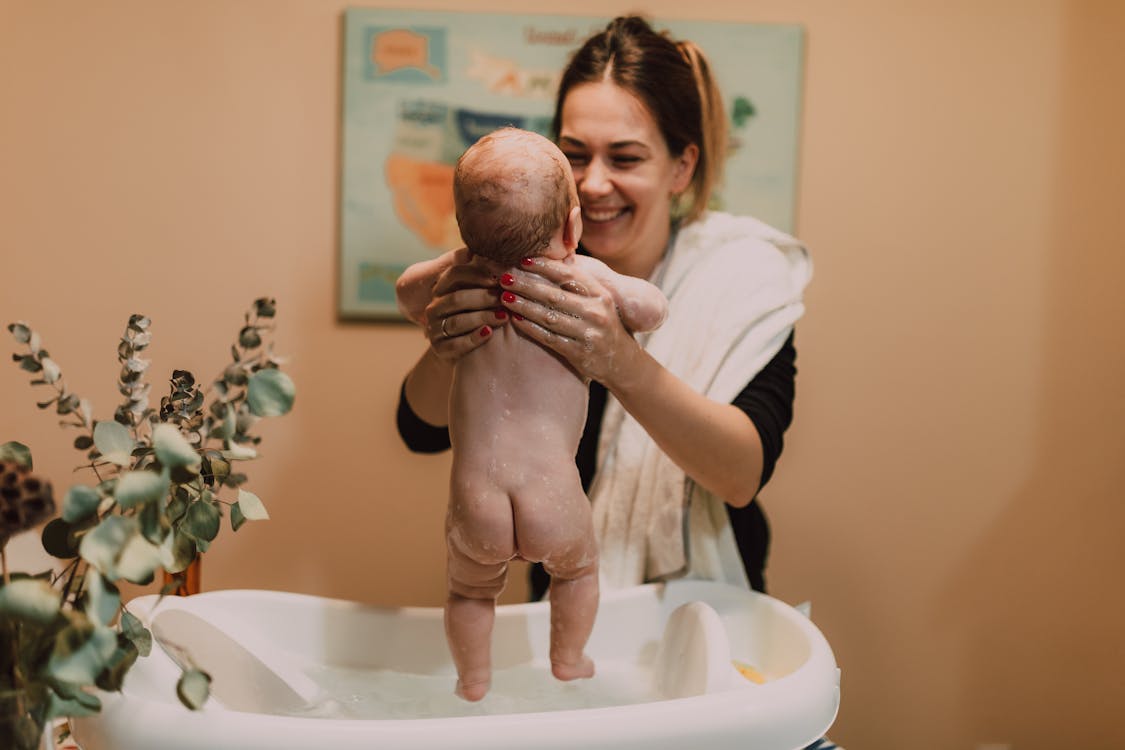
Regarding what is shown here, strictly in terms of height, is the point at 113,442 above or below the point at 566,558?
above

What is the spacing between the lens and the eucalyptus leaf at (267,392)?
705mm

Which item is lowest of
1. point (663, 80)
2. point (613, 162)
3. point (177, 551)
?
point (177, 551)

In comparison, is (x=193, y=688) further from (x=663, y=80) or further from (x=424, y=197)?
(x=424, y=197)

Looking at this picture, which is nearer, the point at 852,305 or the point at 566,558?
the point at 566,558

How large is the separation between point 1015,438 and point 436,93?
147 centimetres

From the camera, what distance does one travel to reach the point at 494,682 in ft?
3.84

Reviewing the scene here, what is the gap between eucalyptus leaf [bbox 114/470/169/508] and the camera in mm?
641

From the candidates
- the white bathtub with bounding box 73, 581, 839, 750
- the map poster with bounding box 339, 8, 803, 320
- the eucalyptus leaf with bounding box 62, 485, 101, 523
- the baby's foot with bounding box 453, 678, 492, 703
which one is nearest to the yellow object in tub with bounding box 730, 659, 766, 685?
the white bathtub with bounding box 73, 581, 839, 750

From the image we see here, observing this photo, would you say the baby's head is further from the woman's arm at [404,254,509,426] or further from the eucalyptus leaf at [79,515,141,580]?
the eucalyptus leaf at [79,515,141,580]

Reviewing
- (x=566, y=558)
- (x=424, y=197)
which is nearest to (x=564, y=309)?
(x=566, y=558)

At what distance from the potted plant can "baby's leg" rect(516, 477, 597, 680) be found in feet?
0.98

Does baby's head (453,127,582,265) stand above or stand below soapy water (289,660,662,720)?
above

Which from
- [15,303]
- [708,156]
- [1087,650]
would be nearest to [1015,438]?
[1087,650]

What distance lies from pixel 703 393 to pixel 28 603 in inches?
35.9
